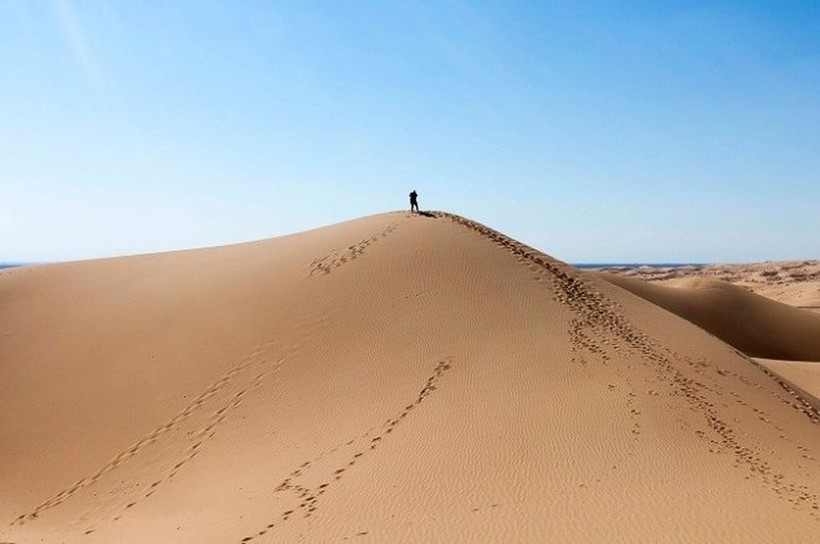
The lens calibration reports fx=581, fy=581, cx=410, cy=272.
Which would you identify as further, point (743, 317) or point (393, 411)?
point (743, 317)

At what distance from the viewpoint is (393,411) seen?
11.5 meters

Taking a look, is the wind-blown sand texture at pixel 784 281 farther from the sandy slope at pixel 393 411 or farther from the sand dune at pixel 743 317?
the sandy slope at pixel 393 411

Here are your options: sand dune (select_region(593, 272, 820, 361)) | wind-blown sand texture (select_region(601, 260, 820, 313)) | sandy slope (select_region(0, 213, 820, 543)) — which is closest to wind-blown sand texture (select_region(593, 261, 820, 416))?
sand dune (select_region(593, 272, 820, 361))

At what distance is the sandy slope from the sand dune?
61.4 feet

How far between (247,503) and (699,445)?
757 cm

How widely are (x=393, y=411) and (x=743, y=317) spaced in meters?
32.2

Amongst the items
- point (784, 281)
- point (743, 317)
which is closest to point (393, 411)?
point (743, 317)

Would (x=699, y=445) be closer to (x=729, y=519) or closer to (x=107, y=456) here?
(x=729, y=519)

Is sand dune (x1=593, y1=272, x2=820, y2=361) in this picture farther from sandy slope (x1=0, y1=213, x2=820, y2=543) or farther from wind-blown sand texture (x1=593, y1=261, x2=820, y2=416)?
sandy slope (x1=0, y1=213, x2=820, y2=543)

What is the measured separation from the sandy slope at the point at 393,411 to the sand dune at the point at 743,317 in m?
18.7

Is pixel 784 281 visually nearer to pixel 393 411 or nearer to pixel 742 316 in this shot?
pixel 742 316

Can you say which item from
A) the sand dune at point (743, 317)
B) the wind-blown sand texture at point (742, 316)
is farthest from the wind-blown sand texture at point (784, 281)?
the sand dune at point (743, 317)

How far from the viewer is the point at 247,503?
908 cm

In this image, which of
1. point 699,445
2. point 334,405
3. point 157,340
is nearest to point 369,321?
point 334,405
